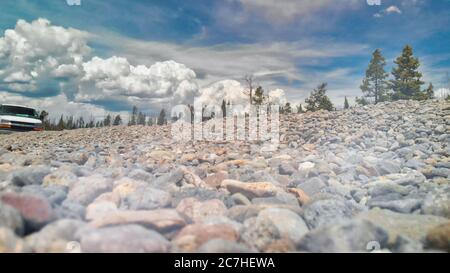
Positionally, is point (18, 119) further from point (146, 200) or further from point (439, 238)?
point (439, 238)

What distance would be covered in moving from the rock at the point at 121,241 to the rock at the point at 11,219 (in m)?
0.53

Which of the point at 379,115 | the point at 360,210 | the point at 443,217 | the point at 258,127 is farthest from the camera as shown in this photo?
the point at 258,127

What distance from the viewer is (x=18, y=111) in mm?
16188

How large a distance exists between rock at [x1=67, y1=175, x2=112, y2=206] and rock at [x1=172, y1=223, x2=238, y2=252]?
1.40 meters

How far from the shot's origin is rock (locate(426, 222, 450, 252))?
269 cm

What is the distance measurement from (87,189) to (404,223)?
11.0ft

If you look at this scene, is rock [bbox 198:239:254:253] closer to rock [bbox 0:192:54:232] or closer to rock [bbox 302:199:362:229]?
rock [bbox 302:199:362:229]

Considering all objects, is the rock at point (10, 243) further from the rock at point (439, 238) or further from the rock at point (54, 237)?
the rock at point (439, 238)
